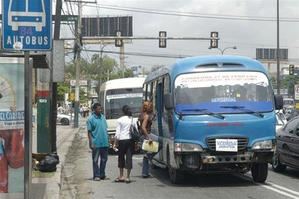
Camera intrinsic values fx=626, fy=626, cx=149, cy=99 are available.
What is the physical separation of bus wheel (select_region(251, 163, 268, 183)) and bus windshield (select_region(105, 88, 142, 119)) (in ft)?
36.1

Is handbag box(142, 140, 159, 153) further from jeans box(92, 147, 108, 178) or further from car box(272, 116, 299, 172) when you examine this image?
car box(272, 116, 299, 172)

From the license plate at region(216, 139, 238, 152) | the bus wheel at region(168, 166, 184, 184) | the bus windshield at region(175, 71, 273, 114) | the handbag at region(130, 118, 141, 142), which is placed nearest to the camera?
the license plate at region(216, 139, 238, 152)

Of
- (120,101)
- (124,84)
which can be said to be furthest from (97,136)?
(124,84)

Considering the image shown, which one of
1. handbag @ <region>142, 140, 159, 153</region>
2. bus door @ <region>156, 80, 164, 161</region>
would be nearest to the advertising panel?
handbag @ <region>142, 140, 159, 153</region>

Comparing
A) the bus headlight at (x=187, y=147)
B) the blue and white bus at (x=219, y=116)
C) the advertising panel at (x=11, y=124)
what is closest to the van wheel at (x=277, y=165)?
the blue and white bus at (x=219, y=116)

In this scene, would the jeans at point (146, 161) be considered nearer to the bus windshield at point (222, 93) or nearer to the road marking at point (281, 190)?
the bus windshield at point (222, 93)

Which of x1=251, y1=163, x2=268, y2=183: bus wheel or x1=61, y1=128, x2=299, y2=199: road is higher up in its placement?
x1=251, y1=163, x2=268, y2=183: bus wheel

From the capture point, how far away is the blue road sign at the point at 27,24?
7559mm

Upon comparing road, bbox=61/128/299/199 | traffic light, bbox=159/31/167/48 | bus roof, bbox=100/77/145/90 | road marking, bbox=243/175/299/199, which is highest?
traffic light, bbox=159/31/167/48

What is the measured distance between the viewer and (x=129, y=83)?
81.3 feet

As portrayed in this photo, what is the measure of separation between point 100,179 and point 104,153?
65 cm

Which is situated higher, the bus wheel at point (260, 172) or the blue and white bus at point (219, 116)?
the blue and white bus at point (219, 116)

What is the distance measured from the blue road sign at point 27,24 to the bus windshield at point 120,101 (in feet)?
54.0

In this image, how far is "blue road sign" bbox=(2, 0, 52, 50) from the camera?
24.8 ft
